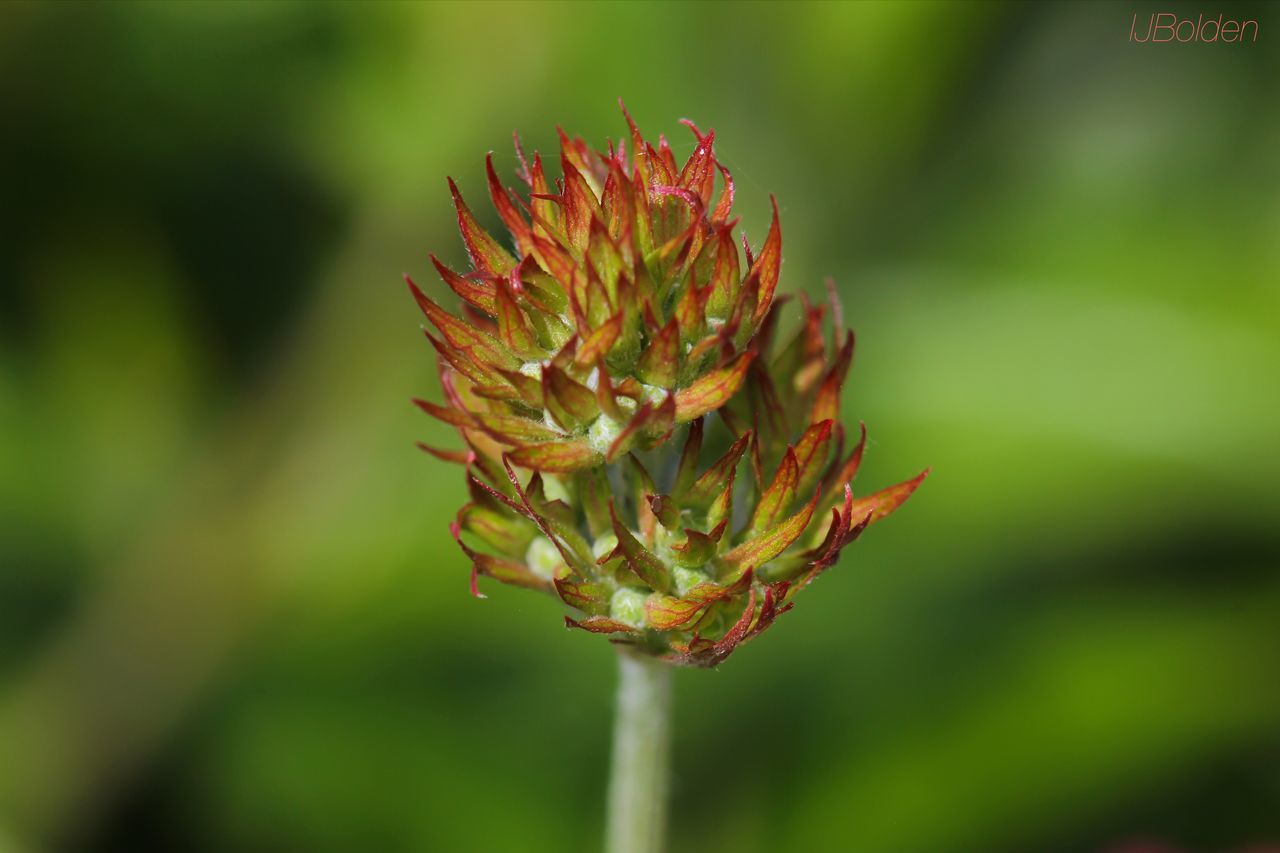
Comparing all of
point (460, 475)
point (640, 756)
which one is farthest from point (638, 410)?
point (460, 475)

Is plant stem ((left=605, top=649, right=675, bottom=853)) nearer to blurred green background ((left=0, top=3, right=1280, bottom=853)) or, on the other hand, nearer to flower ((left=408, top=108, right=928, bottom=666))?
flower ((left=408, top=108, right=928, bottom=666))

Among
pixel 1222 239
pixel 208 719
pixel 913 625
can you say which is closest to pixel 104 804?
pixel 208 719

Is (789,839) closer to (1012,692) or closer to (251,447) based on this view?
(1012,692)

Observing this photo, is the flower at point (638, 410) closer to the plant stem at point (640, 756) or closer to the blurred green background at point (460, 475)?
the plant stem at point (640, 756)

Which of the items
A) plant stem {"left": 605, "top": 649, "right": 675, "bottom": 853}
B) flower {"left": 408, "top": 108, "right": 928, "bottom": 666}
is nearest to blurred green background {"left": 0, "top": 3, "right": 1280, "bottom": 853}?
plant stem {"left": 605, "top": 649, "right": 675, "bottom": 853}

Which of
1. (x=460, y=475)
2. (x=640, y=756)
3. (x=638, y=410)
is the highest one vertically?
(x=638, y=410)

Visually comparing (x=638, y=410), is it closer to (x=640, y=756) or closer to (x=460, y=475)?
(x=640, y=756)
